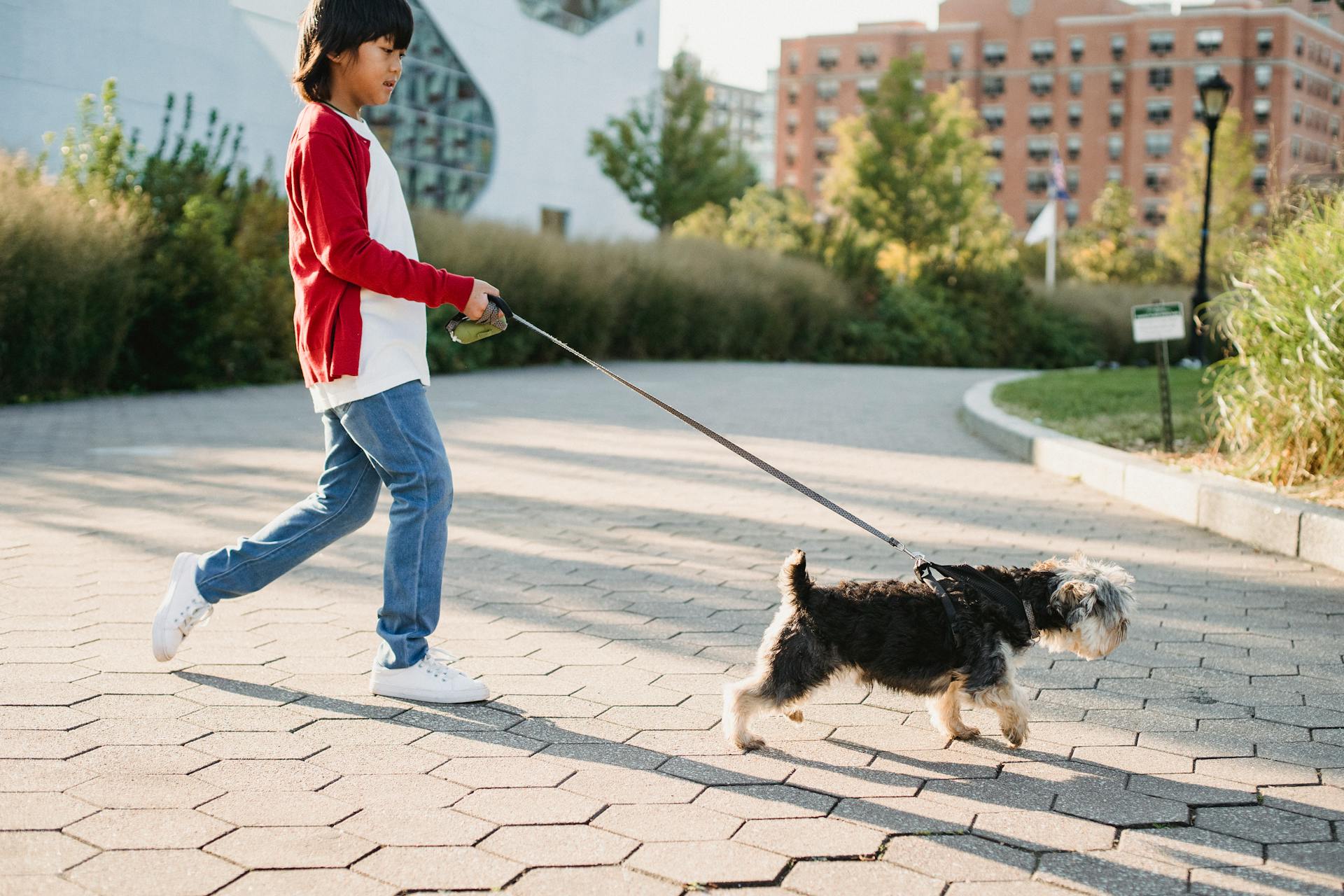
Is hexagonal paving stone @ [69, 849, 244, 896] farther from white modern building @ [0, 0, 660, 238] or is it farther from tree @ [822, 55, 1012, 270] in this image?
tree @ [822, 55, 1012, 270]

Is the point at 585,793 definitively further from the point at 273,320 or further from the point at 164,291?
the point at 273,320

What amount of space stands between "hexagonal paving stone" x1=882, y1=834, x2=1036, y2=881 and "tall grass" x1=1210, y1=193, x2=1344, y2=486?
194 inches

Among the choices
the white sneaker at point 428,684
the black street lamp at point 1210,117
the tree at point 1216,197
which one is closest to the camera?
the white sneaker at point 428,684

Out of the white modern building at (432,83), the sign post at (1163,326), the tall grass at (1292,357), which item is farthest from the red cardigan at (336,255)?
the white modern building at (432,83)

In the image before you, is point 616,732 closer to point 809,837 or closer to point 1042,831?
point 809,837

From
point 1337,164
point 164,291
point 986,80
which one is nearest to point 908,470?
point 1337,164

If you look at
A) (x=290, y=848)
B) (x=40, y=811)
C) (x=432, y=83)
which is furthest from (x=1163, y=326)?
(x=432, y=83)

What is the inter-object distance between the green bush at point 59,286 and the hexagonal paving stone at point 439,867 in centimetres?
1152

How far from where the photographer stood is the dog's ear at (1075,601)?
11.4ft

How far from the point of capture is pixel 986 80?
97500mm

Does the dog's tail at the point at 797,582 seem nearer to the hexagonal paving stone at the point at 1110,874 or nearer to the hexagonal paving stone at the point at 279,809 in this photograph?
the hexagonal paving stone at the point at 1110,874

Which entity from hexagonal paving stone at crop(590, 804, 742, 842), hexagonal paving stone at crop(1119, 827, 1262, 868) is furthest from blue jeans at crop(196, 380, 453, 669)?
hexagonal paving stone at crop(1119, 827, 1262, 868)

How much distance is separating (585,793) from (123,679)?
5.59 ft

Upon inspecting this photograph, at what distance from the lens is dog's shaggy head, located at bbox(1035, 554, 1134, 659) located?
3473mm
